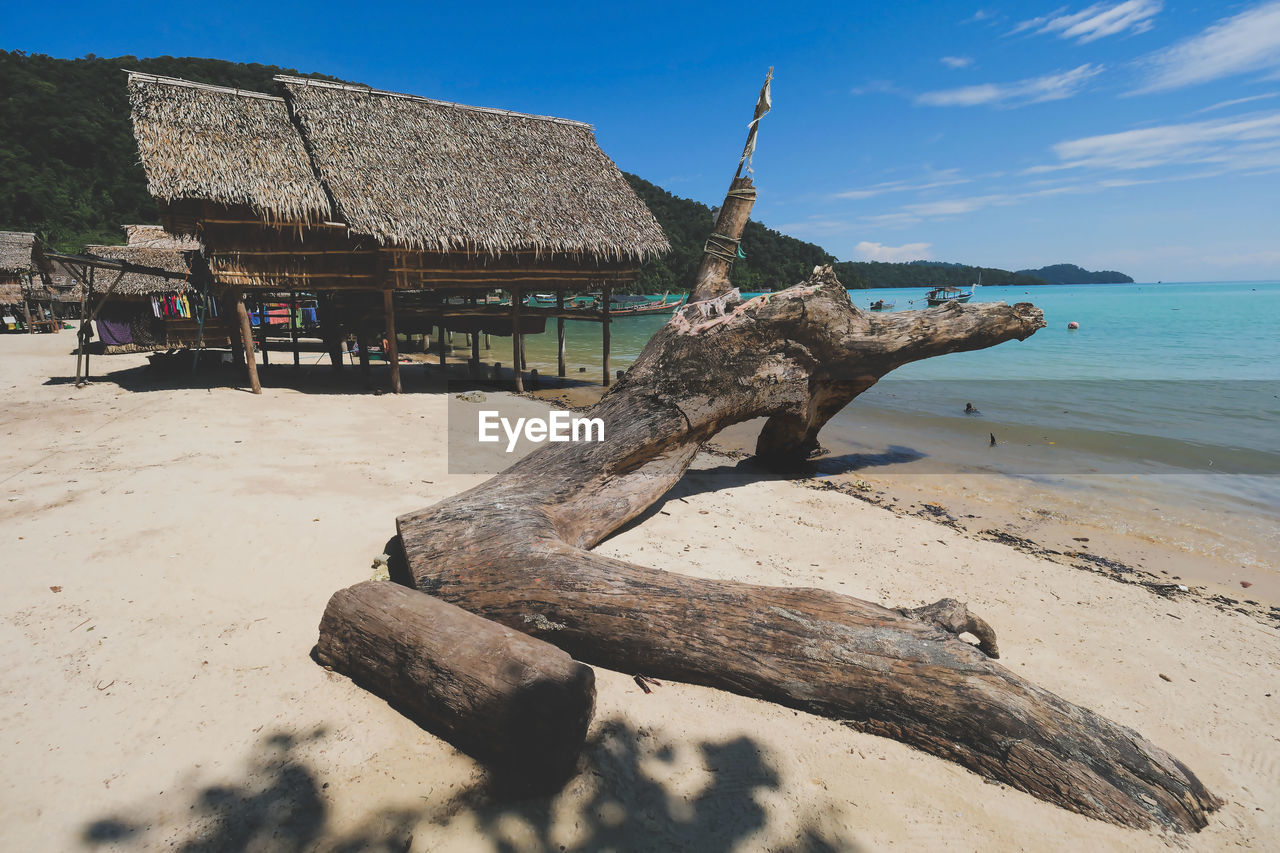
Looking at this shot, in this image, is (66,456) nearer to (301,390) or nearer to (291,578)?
(291,578)

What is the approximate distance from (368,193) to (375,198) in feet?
0.51

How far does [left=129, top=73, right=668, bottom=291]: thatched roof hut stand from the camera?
31.7 feet

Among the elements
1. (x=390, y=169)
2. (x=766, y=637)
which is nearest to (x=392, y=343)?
(x=390, y=169)

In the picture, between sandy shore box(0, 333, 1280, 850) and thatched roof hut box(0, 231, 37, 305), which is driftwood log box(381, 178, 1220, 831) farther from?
thatched roof hut box(0, 231, 37, 305)

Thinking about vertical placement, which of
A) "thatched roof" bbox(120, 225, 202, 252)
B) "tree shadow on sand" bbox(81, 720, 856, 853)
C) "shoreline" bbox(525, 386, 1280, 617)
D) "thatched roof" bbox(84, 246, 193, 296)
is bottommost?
"shoreline" bbox(525, 386, 1280, 617)

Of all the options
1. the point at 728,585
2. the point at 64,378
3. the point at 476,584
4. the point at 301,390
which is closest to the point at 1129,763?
the point at 728,585

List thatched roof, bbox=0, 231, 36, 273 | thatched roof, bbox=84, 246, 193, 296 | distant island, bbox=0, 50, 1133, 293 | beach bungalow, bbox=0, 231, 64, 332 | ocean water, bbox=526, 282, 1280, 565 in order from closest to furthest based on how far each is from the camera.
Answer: ocean water, bbox=526, 282, 1280, 565 → thatched roof, bbox=84, 246, 193, 296 → thatched roof, bbox=0, 231, 36, 273 → beach bungalow, bbox=0, 231, 64, 332 → distant island, bbox=0, 50, 1133, 293

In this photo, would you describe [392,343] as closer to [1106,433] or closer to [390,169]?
[390,169]

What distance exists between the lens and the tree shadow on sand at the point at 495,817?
78.5 inches

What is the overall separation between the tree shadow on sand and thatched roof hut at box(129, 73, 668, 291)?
30.9 feet

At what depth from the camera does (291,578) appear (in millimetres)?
3703

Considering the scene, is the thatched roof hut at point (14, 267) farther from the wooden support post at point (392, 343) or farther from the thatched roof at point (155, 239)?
the wooden support post at point (392, 343)

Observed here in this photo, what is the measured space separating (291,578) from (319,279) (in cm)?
866

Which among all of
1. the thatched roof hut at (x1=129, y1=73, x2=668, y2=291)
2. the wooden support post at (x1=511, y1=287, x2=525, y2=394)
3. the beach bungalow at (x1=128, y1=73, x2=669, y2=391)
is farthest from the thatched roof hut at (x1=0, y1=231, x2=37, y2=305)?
the wooden support post at (x1=511, y1=287, x2=525, y2=394)
